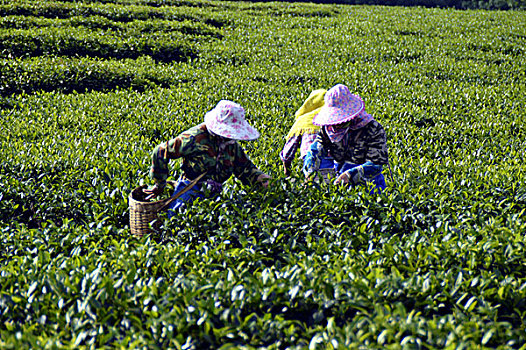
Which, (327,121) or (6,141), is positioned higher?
(327,121)

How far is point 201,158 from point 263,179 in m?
0.67

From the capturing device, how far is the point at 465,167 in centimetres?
616

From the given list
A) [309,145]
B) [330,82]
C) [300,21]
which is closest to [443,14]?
[300,21]

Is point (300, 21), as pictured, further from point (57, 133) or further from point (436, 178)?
point (436, 178)

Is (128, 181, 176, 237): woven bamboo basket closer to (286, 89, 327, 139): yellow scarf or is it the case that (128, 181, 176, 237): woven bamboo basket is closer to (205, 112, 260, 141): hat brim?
(205, 112, 260, 141): hat brim

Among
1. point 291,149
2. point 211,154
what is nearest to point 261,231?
point 211,154

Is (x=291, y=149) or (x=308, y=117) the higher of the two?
(x=308, y=117)

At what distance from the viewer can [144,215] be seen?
424 centimetres

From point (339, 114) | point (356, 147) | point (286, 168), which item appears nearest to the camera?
point (339, 114)

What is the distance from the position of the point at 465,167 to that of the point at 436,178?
3.34 feet

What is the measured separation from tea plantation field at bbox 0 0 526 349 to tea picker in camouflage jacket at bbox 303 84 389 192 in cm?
24

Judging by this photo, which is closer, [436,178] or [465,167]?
[436,178]

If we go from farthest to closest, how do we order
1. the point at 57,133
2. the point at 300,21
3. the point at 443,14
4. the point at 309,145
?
the point at 443,14 < the point at 300,21 < the point at 57,133 < the point at 309,145

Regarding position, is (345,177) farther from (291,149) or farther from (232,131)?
(232,131)
